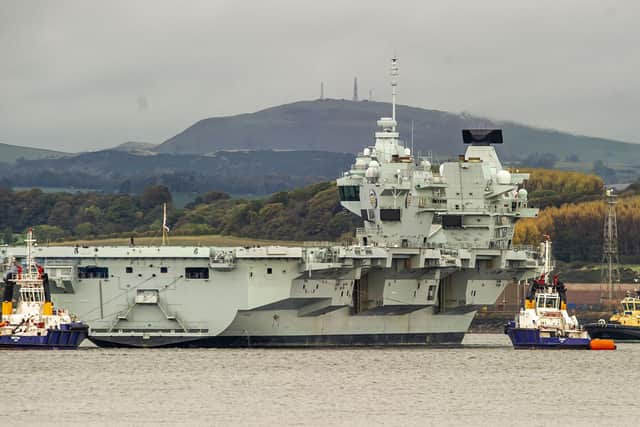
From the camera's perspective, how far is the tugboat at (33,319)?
54812mm

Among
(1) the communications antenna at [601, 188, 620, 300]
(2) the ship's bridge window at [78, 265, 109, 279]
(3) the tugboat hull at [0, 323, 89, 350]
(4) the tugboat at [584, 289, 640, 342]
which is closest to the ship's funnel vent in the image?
(4) the tugboat at [584, 289, 640, 342]

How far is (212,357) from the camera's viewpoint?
54438 mm

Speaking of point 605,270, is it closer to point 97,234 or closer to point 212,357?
point 97,234

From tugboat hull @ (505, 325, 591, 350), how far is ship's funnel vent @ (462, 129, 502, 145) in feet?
40.3

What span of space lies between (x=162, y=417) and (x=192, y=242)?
174 ft

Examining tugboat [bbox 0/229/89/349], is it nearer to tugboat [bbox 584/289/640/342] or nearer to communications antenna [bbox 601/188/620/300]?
tugboat [bbox 584/289/640/342]

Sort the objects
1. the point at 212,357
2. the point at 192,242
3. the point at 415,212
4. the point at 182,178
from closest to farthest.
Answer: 1. the point at 212,357
2. the point at 415,212
3. the point at 192,242
4. the point at 182,178

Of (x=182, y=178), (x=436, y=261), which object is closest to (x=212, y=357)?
(x=436, y=261)

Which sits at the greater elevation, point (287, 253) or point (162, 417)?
point (287, 253)

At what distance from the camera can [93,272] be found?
56.9 metres

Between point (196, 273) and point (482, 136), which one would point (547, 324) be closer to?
point (196, 273)

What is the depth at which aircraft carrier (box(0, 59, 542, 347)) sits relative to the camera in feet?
186

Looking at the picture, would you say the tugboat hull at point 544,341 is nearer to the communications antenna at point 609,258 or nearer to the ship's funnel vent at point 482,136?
the ship's funnel vent at point 482,136

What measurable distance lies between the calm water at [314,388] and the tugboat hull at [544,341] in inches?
16.6
